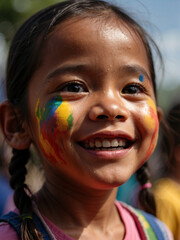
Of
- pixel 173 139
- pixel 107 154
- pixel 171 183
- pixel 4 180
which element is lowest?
pixel 4 180

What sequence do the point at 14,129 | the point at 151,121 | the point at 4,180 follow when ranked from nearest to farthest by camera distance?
the point at 151,121
the point at 14,129
the point at 4,180

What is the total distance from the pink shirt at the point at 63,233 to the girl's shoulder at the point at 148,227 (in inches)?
1.1

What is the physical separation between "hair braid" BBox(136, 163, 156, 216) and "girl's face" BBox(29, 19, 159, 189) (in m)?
0.64

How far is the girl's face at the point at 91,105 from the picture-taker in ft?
4.88

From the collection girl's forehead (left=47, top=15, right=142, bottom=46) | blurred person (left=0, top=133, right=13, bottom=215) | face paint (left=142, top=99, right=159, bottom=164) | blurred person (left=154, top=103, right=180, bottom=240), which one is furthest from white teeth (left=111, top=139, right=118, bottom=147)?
blurred person (left=0, top=133, right=13, bottom=215)

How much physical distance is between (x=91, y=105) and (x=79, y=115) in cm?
7

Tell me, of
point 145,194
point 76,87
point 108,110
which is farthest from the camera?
point 145,194

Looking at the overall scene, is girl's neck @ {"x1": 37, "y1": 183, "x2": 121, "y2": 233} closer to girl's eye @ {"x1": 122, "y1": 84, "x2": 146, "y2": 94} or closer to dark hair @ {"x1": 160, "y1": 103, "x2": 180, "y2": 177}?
girl's eye @ {"x1": 122, "y1": 84, "x2": 146, "y2": 94}

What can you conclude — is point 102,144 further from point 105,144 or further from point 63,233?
point 63,233

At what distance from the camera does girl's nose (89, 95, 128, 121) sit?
1.44 metres

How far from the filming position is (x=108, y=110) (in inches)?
56.9

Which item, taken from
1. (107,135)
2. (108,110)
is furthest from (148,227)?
(108,110)

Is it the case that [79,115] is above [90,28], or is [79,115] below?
below

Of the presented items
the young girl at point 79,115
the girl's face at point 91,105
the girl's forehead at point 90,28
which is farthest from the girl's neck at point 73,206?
the girl's forehead at point 90,28
